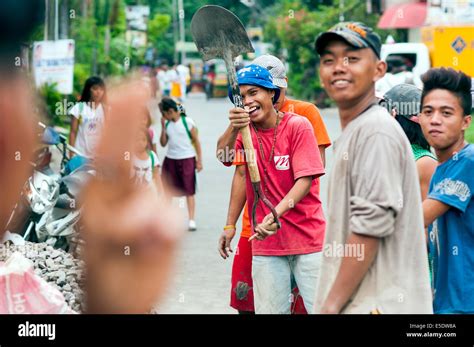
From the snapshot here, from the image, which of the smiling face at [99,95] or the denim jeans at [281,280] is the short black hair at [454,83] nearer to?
the denim jeans at [281,280]

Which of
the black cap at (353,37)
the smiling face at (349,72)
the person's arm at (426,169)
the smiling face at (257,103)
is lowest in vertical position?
the person's arm at (426,169)

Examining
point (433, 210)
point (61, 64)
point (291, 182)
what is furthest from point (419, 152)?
point (61, 64)

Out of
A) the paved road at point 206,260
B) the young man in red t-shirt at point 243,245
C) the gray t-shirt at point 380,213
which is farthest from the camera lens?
the paved road at point 206,260

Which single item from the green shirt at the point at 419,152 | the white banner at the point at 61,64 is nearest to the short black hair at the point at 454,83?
the green shirt at the point at 419,152

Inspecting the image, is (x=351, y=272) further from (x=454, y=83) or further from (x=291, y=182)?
(x=291, y=182)

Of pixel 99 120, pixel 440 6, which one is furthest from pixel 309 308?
pixel 440 6

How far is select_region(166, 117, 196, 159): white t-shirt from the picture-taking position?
30.2 feet

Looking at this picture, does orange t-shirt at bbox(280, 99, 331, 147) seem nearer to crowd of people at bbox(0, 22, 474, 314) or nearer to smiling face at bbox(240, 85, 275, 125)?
crowd of people at bbox(0, 22, 474, 314)

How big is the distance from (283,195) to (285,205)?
0.61 ft

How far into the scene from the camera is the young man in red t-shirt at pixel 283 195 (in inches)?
→ 157

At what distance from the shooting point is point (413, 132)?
162 inches

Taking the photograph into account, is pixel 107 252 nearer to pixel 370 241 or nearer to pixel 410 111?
pixel 370 241
